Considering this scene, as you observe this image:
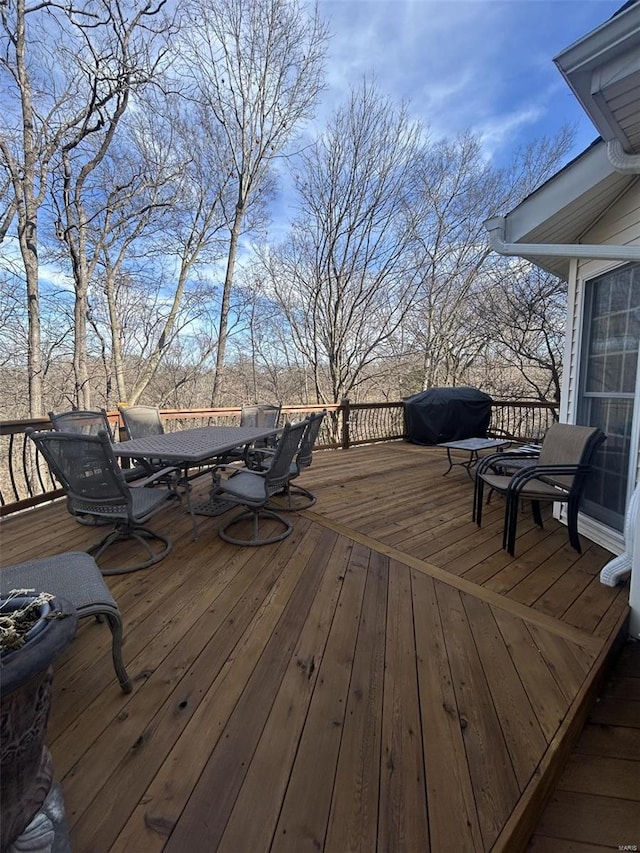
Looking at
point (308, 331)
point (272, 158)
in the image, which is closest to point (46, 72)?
point (272, 158)

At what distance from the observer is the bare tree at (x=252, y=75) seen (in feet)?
22.8

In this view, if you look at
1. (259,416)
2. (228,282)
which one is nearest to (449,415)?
(259,416)

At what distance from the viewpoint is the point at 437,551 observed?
2.69 metres

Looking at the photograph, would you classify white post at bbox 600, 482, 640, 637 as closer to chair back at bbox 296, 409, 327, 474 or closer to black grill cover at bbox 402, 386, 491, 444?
chair back at bbox 296, 409, 327, 474

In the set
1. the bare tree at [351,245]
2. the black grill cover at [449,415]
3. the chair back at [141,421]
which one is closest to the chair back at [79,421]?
the chair back at [141,421]

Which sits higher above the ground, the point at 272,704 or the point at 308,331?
the point at 308,331

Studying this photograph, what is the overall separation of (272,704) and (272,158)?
32.7ft

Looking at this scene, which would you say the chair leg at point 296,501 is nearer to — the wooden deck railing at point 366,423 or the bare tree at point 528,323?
the wooden deck railing at point 366,423

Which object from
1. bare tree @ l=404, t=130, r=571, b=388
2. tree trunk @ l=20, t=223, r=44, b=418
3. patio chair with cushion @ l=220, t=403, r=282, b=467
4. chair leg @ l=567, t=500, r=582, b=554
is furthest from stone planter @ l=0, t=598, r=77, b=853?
bare tree @ l=404, t=130, r=571, b=388

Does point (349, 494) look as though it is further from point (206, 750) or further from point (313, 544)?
point (206, 750)

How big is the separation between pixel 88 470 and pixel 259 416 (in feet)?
9.00

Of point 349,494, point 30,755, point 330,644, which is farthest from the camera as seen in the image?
point 349,494

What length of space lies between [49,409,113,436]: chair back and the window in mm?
4198

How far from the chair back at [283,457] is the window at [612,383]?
2335mm
